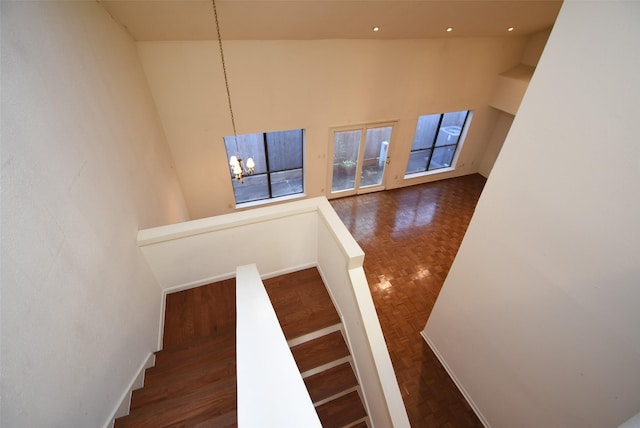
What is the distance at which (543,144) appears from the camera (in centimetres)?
186

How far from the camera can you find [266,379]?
1.24 m

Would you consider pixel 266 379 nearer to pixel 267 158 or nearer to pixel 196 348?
pixel 196 348

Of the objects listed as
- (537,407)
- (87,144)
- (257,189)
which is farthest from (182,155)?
(537,407)

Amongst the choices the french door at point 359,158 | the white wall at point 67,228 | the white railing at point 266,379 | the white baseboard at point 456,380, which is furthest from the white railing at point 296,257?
the french door at point 359,158

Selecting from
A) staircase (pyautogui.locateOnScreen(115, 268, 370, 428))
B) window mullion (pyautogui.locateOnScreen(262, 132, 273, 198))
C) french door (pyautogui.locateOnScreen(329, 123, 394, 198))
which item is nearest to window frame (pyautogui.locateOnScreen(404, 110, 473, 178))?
french door (pyautogui.locateOnScreen(329, 123, 394, 198))

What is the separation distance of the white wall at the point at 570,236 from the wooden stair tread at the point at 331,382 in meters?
1.41

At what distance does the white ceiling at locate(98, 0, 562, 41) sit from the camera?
10.2 ft

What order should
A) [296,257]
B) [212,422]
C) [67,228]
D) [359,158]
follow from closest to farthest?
[67,228]
[212,422]
[296,257]
[359,158]

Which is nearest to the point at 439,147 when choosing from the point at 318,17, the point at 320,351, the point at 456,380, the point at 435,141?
the point at 435,141

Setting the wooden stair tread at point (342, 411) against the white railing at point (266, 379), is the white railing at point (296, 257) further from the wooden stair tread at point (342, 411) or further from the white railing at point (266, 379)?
the white railing at point (266, 379)

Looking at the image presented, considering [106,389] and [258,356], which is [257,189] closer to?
[106,389]

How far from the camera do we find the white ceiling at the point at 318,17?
122 inches

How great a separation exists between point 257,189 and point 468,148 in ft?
18.2

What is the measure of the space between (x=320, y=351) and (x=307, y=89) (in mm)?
4282
